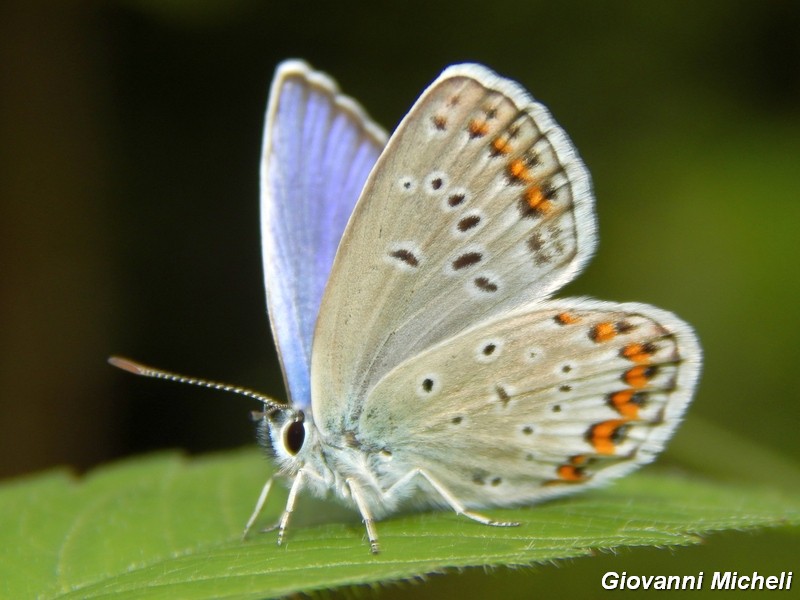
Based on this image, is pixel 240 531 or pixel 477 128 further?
pixel 240 531

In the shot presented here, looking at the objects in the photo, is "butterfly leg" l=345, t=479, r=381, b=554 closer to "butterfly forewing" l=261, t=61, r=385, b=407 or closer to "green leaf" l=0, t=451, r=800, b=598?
"green leaf" l=0, t=451, r=800, b=598

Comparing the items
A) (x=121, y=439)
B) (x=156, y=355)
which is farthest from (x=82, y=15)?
(x=121, y=439)

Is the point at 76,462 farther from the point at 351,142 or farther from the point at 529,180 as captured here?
the point at 529,180

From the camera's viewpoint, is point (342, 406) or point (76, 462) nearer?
point (342, 406)

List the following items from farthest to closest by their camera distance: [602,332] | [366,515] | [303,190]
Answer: [303,190] < [602,332] < [366,515]

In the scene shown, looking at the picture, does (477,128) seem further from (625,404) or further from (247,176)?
(247,176)

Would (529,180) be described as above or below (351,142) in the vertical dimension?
below

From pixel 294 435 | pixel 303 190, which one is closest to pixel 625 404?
pixel 294 435
